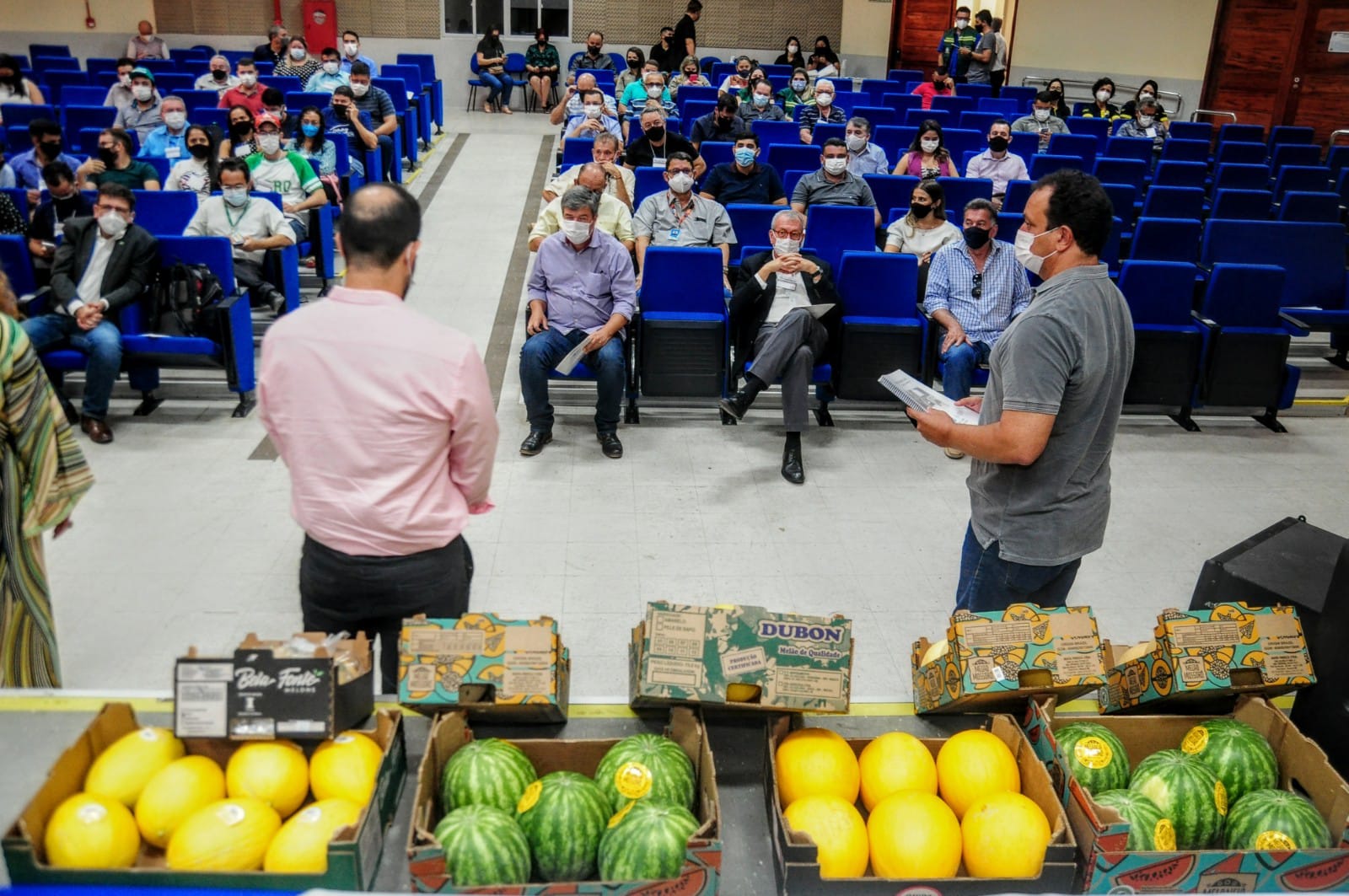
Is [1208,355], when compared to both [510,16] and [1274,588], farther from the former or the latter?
[510,16]

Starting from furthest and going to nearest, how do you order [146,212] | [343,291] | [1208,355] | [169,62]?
1. [169,62]
2. [146,212]
3. [1208,355]
4. [343,291]

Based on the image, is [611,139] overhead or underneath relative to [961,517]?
overhead

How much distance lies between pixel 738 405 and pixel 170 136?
5654 mm

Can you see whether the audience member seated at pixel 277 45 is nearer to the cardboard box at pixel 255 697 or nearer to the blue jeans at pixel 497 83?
the blue jeans at pixel 497 83

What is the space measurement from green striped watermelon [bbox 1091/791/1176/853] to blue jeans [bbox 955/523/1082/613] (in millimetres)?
810

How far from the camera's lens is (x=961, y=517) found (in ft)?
15.1

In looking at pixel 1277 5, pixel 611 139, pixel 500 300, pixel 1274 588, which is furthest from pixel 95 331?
pixel 1277 5

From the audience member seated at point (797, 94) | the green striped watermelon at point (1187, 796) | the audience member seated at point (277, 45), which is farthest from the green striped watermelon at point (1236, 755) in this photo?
the audience member seated at point (277, 45)

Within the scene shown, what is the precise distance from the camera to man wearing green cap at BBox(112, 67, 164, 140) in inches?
366

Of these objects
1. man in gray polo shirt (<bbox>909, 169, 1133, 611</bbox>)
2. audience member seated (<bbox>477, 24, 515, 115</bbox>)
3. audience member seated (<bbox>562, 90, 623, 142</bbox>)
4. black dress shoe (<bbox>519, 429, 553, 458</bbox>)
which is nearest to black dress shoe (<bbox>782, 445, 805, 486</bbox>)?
black dress shoe (<bbox>519, 429, 553, 458</bbox>)

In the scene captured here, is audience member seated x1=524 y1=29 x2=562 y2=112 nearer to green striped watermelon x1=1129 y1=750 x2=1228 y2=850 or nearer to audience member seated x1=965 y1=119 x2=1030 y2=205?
audience member seated x1=965 y1=119 x2=1030 y2=205

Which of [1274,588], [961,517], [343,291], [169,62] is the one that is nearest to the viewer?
[343,291]

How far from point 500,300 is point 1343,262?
17.8 feet

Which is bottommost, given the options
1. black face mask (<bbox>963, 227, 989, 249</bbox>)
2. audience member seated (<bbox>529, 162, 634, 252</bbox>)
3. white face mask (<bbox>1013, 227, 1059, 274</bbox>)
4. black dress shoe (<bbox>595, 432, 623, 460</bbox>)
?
black dress shoe (<bbox>595, 432, 623, 460</bbox>)
